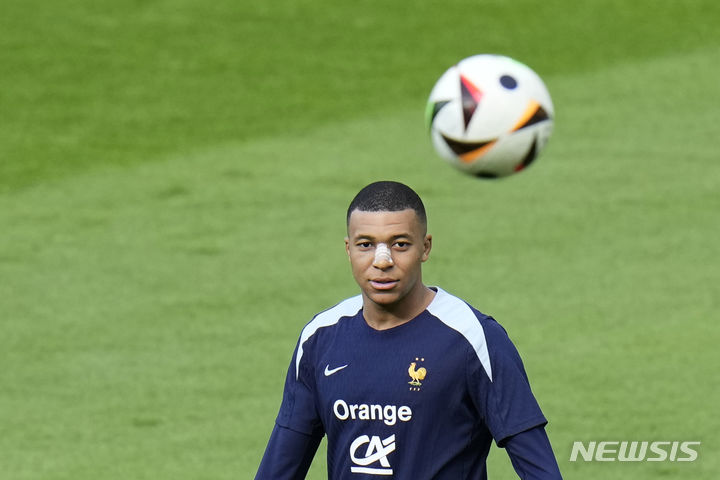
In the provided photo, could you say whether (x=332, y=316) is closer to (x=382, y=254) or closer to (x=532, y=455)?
(x=382, y=254)

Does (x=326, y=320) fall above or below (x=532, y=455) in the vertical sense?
above

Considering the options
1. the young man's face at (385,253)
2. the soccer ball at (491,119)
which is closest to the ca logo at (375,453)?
the young man's face at (385,253)

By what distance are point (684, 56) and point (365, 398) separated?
12.3 meters

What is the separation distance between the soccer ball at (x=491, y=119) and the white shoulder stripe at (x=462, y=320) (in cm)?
404

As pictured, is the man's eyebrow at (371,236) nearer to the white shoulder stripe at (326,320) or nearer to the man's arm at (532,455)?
the white shoulder stripe at (326,320)

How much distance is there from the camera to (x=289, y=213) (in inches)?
467

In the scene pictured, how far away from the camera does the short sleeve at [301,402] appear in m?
4.27

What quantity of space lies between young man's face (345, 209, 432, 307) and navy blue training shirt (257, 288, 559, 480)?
147mm

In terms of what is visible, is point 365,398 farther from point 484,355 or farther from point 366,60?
point 366,60

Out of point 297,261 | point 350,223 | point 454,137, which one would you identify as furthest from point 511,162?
point 350,223

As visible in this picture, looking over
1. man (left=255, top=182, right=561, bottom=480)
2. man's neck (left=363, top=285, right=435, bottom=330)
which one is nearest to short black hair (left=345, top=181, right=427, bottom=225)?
man (left=255, top=182, right=561, bottom=480)

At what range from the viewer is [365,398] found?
13.5 feet

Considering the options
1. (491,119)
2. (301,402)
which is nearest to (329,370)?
(301,402)

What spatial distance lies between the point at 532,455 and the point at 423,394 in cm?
37
